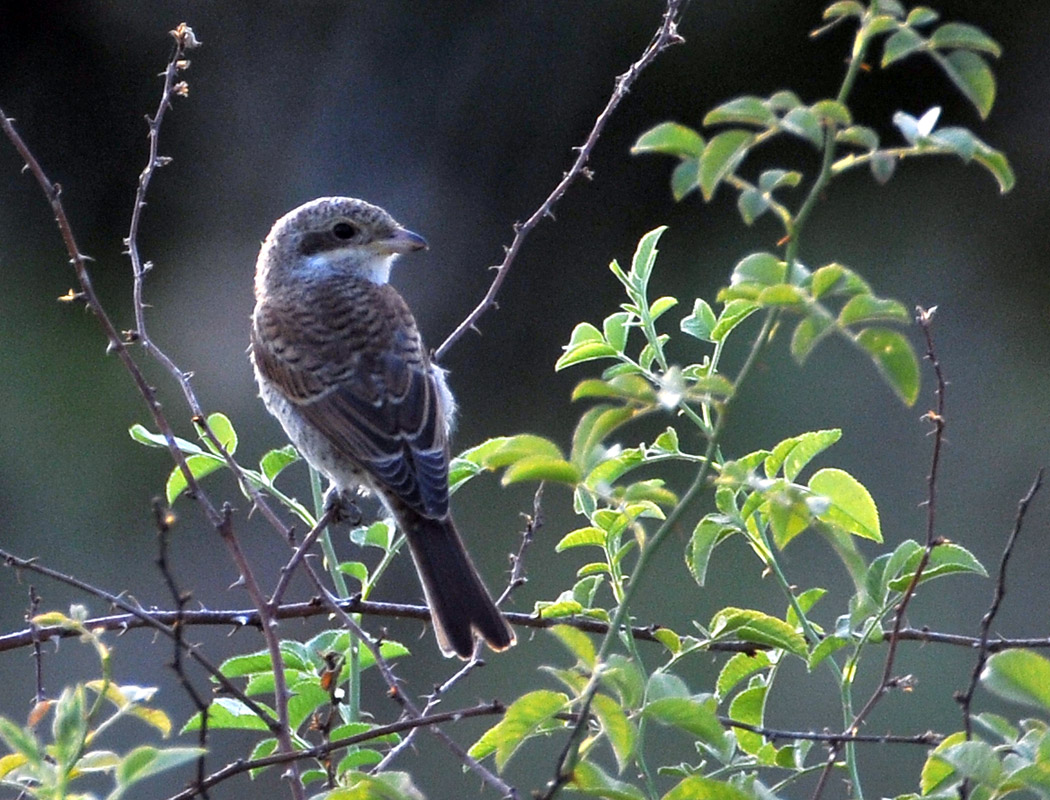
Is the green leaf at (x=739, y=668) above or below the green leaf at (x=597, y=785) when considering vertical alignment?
below

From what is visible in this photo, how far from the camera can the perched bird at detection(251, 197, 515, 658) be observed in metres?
3.33

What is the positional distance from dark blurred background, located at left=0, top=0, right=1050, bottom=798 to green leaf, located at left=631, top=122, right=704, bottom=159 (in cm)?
578

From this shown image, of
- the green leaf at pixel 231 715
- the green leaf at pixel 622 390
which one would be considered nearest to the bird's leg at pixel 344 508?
the green leaf at pixel 231 715

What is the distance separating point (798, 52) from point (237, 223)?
11.4 ft

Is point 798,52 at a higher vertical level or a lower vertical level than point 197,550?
higher

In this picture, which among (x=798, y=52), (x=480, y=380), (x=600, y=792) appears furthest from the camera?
(x=798, y=52)

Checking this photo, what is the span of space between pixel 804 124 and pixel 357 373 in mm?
2487

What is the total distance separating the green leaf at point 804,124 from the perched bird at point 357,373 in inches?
70.8

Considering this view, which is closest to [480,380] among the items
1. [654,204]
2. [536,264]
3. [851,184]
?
[536,264]

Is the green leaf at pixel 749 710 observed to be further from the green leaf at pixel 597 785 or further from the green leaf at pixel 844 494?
the green leaf at pixel 597 785

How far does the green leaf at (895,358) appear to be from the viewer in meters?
1.33

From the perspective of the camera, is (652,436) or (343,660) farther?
(652,436)

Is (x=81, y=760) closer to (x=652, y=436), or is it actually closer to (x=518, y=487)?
(x=518, y=487)

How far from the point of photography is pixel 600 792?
157cm
